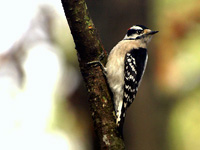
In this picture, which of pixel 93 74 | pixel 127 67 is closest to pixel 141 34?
pixel 127 67

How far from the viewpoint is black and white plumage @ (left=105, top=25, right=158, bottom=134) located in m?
3.62

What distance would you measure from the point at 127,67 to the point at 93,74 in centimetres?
98

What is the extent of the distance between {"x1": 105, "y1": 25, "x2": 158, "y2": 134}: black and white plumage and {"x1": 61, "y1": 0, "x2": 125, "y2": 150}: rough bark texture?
0.34 meters

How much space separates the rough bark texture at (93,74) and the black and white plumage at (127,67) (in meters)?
0.34

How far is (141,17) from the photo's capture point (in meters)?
6.21

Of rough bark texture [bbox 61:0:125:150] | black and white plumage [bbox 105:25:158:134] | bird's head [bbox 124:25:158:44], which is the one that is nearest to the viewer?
rough bark texture [bbox 61:0:125:150]

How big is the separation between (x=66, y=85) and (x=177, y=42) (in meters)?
2.79

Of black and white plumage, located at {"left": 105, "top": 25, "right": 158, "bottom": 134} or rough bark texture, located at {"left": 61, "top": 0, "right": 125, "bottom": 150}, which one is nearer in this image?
rough bark texture, located at {"left": 61, "top": 0, "right": 125, "bottom": 150}

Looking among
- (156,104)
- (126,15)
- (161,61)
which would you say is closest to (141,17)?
(126,15)

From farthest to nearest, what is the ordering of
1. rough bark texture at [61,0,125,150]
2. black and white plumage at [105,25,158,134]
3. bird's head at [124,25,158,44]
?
bird's head at [124,25,158,44] → black and white plumage at [105,25,158,134] → rough bark texture at [61,0,125,150]

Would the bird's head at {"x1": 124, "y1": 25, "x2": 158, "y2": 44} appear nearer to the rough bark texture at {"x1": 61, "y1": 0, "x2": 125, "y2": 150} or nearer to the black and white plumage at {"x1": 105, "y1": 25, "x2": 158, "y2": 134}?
the black and white plumage at {"x1": 105, "y1": 25, "x2": 158, "y2": 134}

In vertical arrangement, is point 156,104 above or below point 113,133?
below

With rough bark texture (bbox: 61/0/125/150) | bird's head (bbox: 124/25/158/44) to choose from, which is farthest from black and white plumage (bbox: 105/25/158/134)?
rough bark texture (bbox: 61/0/125/150)

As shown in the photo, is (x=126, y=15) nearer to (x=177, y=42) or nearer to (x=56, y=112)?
(x=177, y=42)
